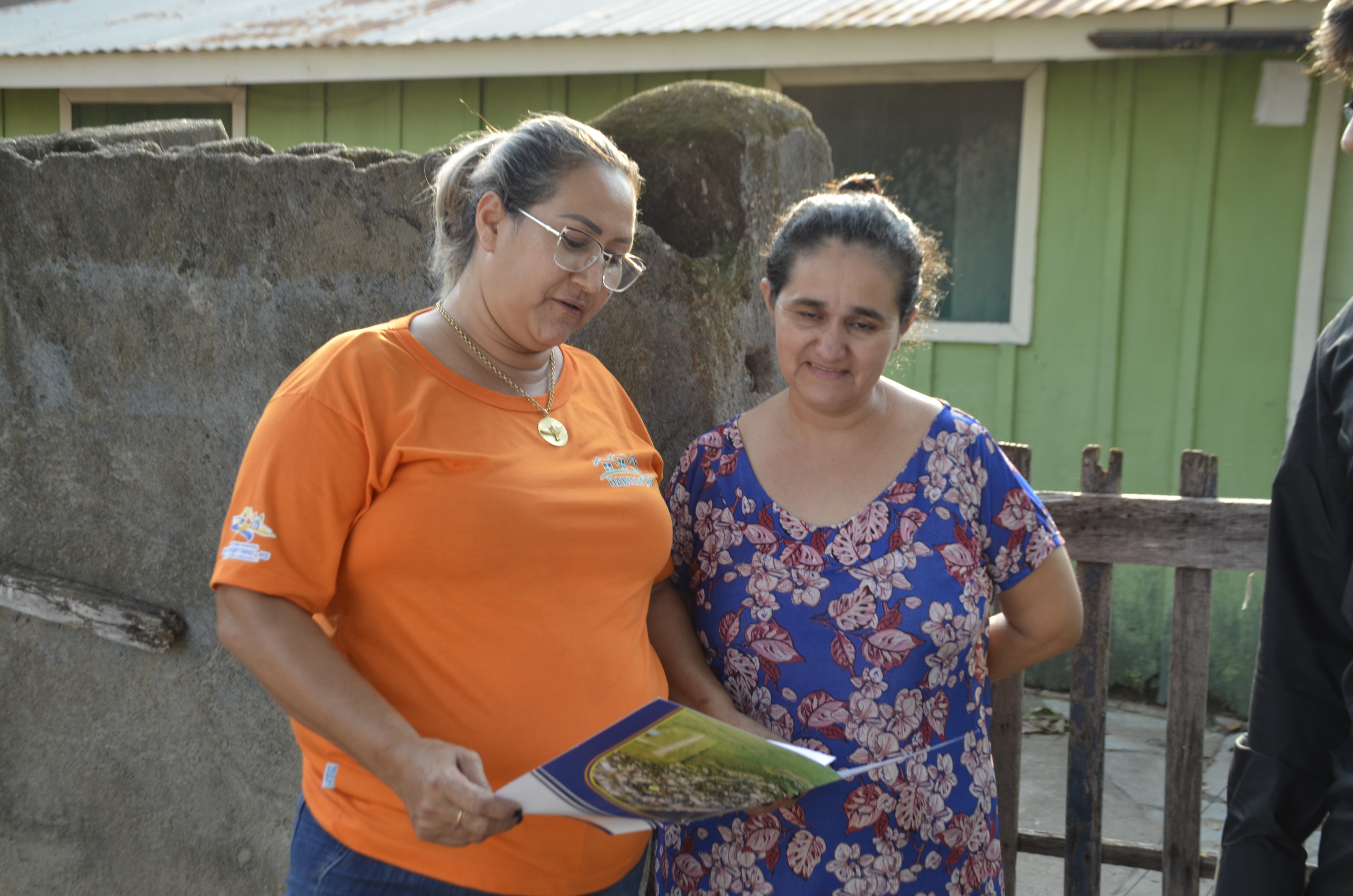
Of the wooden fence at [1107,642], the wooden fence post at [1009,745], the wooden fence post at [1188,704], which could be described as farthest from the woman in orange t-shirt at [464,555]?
the wooden fence post at [1188,704]

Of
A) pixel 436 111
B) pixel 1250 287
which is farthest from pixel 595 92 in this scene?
pixel 1250 287

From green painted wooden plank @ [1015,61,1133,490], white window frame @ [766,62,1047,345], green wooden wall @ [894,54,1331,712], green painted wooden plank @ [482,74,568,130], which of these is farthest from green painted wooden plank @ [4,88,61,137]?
green painted wooden plank @ [1015,61,1133,490]

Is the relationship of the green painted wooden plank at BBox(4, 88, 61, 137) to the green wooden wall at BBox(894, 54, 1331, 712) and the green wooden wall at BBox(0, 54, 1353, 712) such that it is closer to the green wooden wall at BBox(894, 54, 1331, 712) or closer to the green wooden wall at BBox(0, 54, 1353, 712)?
the green wooden wall at BBox(0, 54, 1353, 712)

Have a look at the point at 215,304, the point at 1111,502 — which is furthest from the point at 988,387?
the point at 215,304

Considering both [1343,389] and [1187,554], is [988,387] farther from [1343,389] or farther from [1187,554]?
[1343,389]

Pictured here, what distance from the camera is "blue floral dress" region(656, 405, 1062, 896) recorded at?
180 centimetres

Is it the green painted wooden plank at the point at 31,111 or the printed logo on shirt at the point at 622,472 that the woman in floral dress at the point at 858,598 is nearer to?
the printed logo on shirt at the point at 622,472

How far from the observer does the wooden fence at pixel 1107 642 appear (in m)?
2.64

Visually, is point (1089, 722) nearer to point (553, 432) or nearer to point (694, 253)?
point (694, 253)

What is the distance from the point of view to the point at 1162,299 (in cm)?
483

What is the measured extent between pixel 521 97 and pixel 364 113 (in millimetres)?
959

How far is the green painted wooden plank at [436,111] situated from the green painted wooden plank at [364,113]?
54mm

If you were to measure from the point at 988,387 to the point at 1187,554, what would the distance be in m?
2.57

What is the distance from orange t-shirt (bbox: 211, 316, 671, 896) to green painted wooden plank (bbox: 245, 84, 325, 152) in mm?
4936
